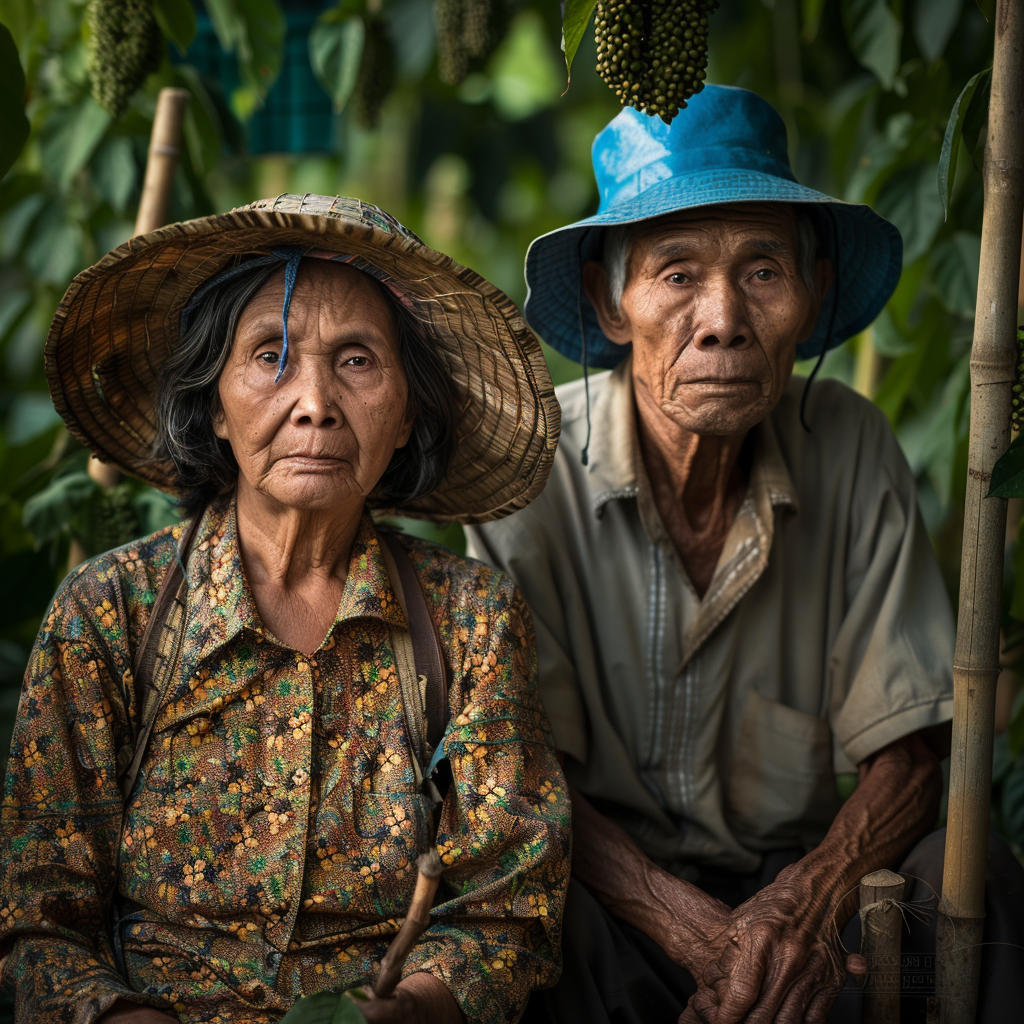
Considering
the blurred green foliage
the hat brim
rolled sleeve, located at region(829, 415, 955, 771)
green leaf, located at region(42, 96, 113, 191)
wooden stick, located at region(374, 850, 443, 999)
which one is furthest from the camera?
green leaf, located at region(42, 96, 113, 191)

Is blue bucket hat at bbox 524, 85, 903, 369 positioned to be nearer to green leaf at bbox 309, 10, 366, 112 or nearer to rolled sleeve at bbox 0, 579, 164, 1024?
green leaf at bbox 309, 10, 366, 112

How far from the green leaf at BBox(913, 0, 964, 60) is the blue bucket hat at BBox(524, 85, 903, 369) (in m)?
0.62

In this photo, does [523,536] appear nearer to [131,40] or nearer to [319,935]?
[319,935]

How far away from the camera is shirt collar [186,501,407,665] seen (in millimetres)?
1721

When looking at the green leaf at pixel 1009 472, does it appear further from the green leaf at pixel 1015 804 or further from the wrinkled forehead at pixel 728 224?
the green leaf at pixel 1015 804

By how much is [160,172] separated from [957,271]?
1.75 metres

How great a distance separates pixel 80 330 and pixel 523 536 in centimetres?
83

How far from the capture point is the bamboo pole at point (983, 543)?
1.59 metres

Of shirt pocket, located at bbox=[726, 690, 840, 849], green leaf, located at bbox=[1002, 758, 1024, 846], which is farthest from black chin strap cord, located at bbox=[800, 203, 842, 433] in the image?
green leaf, located at bbox=[1002, 758, 1024, 846]

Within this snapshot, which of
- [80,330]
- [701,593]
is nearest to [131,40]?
[80,330]

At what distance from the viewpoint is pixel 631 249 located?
216 cm

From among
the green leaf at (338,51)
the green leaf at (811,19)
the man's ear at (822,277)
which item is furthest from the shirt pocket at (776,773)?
the green leaf at (811,19)

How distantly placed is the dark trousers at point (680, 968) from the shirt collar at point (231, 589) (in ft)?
1.94

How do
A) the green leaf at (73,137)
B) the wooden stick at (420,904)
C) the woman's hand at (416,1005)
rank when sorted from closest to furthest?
the wooden stick at (420,904)
the woman's hand at (416,1005)
the green leaf at (73,137)
